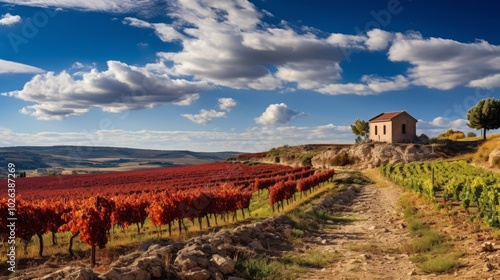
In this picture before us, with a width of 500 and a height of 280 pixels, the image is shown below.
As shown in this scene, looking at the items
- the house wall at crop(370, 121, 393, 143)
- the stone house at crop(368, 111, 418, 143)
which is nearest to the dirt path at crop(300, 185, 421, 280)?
the stone house at crop(368, 111, 418, 143)

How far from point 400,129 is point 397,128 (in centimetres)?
70

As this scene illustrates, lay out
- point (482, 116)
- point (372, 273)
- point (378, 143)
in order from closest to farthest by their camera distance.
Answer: point (372, 273)
point (378, 143)
point (482, 116)

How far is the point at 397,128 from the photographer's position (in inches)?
2849

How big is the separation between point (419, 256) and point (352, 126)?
98413 millimetres

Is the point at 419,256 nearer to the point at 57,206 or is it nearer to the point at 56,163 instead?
the point at 57,206

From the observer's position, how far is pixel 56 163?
17238 cm

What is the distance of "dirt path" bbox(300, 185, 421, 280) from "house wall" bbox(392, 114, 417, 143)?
5033 cm

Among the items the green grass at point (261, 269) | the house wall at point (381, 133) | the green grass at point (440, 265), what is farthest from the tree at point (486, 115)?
the green grass at point (261, 269)

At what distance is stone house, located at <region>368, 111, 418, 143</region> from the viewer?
236ft

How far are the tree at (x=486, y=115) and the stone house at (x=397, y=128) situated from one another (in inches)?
552

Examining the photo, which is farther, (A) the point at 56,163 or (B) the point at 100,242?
(A) the point at 56,163

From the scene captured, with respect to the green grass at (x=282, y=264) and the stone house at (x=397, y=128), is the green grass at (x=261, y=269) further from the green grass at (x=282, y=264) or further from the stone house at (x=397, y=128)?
the stone house at (x=397, y=128)

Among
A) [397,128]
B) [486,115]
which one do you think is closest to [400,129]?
[397,128]

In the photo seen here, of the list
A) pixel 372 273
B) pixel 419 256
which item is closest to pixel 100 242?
pixel 372 273
